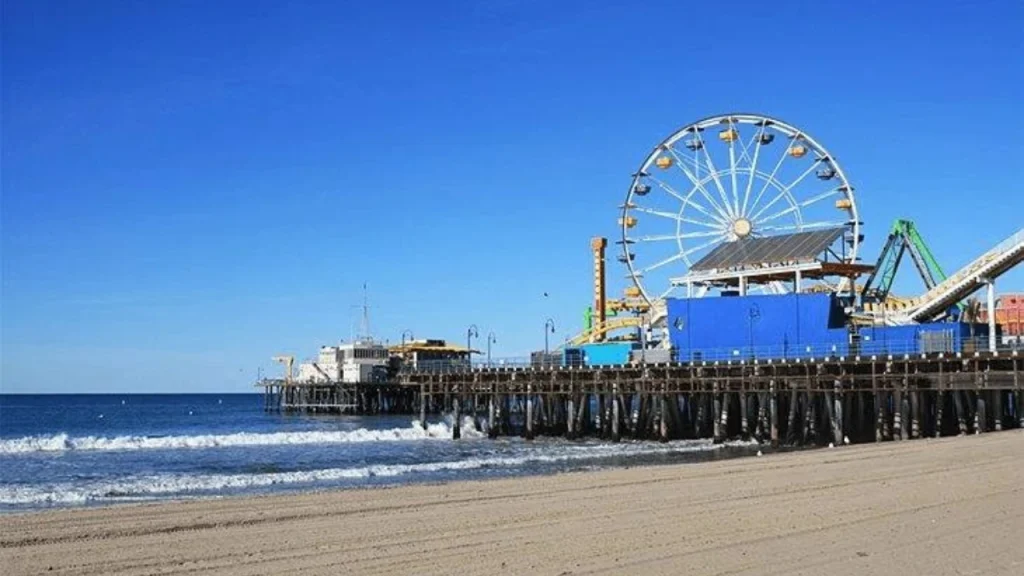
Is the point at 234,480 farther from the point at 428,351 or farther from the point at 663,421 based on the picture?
the point at 428,351

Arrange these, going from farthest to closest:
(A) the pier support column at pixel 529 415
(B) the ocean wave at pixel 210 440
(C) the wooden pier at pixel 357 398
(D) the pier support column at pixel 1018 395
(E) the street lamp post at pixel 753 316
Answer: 1. (C) the wooden pier at pixel 357 398
2. (A) the pier support column at pixel 529 415
3. (E) the street lamp post at pixel 753 316
4. (B) the ocean wave at pixel 210 440
5. (D) the pier support column at pixel 1018 395

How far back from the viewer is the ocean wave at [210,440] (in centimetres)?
4362

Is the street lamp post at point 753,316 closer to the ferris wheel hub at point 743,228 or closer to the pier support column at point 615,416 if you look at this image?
the pier support column at point 615,416

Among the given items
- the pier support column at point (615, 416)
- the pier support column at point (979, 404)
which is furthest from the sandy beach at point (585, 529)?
the pier support column at point (615, 416)

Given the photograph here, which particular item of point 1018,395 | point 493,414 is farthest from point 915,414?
point 493,414

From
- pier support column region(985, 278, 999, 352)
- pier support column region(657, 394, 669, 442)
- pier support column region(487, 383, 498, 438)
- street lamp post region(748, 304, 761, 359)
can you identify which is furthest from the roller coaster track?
pier support column region(487, 383, 498, 438)

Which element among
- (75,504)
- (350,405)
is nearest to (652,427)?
(75,504)

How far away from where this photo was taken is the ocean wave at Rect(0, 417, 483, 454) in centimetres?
4362

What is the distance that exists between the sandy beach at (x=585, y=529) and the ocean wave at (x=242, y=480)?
5.88m

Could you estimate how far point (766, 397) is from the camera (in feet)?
132

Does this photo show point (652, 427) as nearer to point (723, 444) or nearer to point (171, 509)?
point (723, 444)

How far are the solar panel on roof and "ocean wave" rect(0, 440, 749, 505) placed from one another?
46.0ft

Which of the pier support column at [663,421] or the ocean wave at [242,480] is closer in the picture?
the ocean wave at [242,480]

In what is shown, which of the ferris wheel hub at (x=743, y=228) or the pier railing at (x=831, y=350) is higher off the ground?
the ferris wheel hub at (x=743, y=228)
